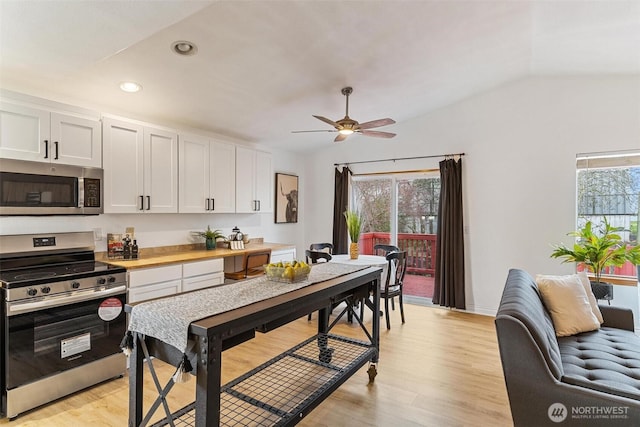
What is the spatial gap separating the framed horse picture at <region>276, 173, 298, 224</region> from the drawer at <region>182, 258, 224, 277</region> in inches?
80.3

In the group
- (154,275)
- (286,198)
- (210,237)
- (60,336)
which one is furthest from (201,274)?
(286,198)

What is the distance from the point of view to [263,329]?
1.95m

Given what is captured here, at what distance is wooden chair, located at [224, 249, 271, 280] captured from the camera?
4047mm

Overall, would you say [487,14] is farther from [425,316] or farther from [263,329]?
[425,316]

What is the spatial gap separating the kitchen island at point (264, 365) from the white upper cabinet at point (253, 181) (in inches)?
84.6

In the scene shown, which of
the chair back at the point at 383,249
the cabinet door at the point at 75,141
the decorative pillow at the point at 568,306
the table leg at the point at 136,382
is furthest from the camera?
the chair back at the point at 383,249

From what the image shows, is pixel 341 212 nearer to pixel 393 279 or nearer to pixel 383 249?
pixel 383 249

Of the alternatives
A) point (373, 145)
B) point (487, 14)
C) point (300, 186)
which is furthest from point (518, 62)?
point (300, 186)

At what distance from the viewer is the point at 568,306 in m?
2.68

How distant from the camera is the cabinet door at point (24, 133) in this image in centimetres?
251

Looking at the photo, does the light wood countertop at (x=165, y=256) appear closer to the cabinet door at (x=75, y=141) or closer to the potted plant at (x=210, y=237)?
the potted plant at (x=210, y=237)

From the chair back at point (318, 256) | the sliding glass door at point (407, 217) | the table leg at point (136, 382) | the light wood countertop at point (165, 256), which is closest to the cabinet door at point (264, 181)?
the light wood countertop at point (165, 256)

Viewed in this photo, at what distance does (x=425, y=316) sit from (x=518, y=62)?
3.31m

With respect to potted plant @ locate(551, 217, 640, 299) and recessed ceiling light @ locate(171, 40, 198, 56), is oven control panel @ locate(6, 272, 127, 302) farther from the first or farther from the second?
potted plant @ locate(551, 217, 640, 299)
